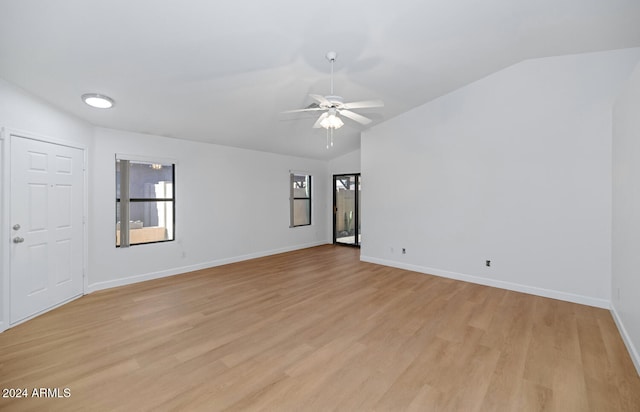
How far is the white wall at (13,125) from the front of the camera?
2789 millimetres

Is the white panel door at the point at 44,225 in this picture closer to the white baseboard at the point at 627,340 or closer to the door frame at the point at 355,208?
the door frame at the point at 355,208

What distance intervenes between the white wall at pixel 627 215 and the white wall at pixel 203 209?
574 cm

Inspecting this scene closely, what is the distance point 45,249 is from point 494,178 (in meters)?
6.20

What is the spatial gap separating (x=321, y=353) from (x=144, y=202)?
3944 millimetres

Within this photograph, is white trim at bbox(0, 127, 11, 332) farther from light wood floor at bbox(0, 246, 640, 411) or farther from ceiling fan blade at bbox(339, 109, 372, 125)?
ceiling fan blade at bbox(339, 109, 372, 125)

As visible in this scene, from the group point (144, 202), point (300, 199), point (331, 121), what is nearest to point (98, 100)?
point (144, 202)

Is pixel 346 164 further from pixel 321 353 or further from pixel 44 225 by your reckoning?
pixel 44 225

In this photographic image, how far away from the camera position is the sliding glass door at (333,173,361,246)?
25.1 feet

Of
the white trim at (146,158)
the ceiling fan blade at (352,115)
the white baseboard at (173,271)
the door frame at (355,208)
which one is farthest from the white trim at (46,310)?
the door frame at (355,208)

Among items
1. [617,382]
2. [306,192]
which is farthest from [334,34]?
[306,192]

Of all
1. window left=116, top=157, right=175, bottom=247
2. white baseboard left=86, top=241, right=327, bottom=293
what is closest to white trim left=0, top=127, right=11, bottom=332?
white baseboard left=86, top=241, right=327, bottom=293

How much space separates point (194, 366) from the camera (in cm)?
225

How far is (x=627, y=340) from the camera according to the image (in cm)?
256

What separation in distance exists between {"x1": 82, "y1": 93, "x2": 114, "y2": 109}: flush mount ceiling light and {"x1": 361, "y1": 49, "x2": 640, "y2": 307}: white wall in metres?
4.57
